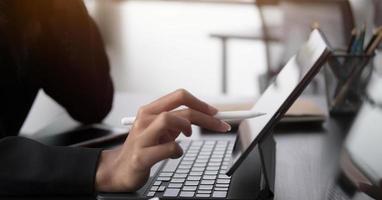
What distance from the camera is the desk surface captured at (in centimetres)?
75

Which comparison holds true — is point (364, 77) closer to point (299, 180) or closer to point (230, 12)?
point (299, 180)

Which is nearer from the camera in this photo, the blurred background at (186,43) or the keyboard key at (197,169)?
the keyboard key at (197,169)

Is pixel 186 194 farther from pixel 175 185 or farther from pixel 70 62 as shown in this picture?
pixel 70 62

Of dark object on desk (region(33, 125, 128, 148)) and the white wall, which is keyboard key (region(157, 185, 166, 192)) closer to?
dark object on desk (region(33, 125, 128, 148))

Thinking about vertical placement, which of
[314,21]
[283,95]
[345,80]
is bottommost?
[314,21]

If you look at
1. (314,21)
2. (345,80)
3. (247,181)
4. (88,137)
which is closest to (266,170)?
(247,181)

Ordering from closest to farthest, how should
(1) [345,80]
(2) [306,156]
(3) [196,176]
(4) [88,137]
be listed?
(3) [196,176]
(2) [306,156]
(4) [88,137]
(1) [345,80]

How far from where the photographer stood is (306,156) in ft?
3.01

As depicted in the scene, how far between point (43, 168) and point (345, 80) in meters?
0.73

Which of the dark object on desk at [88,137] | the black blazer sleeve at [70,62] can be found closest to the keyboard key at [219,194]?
the dark object on desk at [88,137]

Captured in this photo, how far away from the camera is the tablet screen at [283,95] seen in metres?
0.61

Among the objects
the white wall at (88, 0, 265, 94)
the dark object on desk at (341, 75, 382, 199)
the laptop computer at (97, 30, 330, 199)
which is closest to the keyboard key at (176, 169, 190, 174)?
the laptop computer at (97, 30, 330, 199)

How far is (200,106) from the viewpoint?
731 millimetres

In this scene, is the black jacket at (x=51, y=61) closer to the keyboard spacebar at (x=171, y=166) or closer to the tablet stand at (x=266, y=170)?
the keyboard spacebar at (x=171, y=166)
